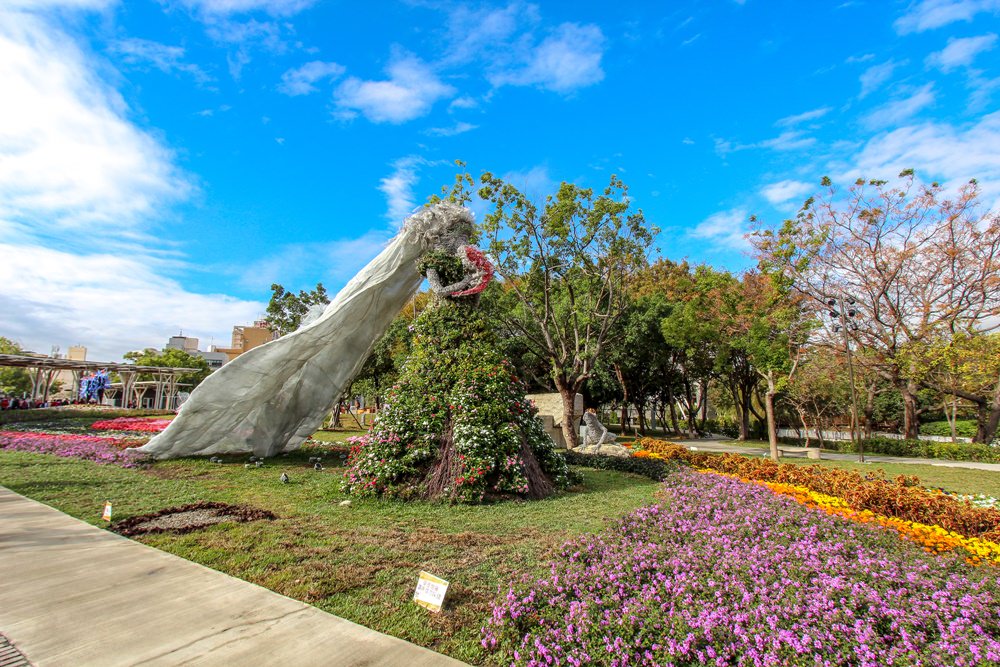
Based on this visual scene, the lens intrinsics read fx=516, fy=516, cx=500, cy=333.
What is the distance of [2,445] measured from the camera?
1235cm

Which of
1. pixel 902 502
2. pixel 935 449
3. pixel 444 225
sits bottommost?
pixel 935 449

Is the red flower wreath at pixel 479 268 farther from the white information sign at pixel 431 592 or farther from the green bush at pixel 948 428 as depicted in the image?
the green bush at pixel 948 428

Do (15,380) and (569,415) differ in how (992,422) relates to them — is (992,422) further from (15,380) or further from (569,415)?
(15,380)

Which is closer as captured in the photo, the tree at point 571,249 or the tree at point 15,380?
the tree at point 571,249

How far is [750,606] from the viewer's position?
3.06 metres

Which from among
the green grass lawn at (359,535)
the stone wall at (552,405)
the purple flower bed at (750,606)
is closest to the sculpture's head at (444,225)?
the green grass lawn at (359,535)

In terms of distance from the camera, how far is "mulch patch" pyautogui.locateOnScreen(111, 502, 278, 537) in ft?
17.2

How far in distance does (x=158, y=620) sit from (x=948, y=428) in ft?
139

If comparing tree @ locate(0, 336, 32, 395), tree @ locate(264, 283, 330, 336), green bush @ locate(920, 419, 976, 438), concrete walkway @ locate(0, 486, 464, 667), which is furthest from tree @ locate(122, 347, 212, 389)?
green bush @ locate(920, 419, 976, 438)

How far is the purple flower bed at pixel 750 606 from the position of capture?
2.66 metres

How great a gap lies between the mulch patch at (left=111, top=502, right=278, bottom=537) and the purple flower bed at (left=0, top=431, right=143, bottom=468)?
4182 mm

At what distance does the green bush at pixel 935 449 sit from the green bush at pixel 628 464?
15921 mm

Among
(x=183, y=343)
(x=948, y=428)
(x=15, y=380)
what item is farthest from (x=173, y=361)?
(x=948, y=428)

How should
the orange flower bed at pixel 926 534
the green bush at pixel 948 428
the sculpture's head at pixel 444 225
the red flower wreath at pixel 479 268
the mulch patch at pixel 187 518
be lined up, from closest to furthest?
the orange flower bed at pixel 926 534, the mulch patch at pixel 187 518, the red flower wreath at pixel 479 268, the sculpture's head at pixel 444 225, the green bush at pixel 948 428
